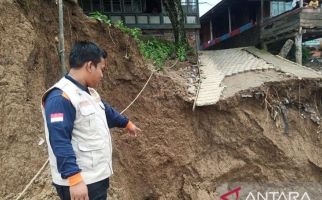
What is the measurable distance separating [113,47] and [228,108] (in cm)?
236

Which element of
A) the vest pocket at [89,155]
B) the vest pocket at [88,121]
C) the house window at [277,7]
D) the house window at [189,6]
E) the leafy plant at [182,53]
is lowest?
the vest pocket at [89,155]

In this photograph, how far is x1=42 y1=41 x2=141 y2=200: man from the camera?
2340 millimetres

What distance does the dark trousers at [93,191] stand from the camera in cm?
252

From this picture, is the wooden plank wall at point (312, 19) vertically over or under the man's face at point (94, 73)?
over

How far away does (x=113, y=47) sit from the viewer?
694 cm

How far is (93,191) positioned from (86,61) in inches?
35.2

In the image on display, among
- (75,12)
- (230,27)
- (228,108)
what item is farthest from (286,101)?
(230,27)

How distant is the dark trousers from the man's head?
0.71 meters

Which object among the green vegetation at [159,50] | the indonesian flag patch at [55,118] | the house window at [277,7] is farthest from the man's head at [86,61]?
the house window at [277,7]

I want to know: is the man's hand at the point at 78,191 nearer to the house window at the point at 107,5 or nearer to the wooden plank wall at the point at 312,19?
the wooden plank wall at the point at 312,19

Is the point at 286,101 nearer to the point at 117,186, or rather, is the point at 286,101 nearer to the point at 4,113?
the point at 117,186

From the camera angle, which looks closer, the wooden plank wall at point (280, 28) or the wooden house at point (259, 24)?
the wooden house at point (259, 24)

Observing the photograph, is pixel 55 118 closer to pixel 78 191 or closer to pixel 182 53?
pixel 78 191

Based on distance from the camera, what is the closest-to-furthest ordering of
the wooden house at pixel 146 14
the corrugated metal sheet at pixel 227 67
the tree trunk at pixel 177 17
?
the corrugated metal sheet at pixel 227 67, the tree trunk at pixel 177 17, the wooden house at pixel 146 14
